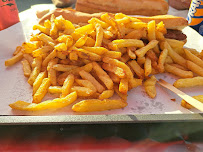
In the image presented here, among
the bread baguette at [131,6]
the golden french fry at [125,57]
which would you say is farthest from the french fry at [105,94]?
the bread baguette at [131,6]

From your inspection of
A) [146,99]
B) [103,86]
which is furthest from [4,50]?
[146,99]

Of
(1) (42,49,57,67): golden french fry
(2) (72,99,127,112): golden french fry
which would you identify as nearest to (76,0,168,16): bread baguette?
(1) (42,49,57,67): golden french fry

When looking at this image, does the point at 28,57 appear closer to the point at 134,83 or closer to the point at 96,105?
the point at 96,105

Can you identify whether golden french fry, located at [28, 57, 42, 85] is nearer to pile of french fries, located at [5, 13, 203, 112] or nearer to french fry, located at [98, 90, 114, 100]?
pile of french fries, located at [5, 13, 203, 112]

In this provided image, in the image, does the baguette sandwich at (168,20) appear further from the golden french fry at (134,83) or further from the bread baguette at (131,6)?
the golden french fry at (134,83)

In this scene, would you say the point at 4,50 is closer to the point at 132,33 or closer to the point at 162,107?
the point at 132,33
